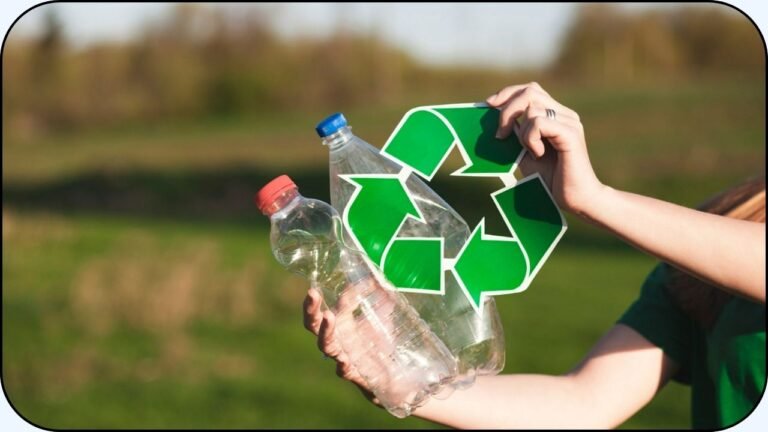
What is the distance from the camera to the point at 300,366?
285 inches

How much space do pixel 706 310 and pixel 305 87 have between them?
15346 mm

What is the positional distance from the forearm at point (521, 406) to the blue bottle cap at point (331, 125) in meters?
0.59

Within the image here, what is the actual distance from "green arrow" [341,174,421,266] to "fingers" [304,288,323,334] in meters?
0.15

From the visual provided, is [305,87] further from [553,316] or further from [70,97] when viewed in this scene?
[553,316]

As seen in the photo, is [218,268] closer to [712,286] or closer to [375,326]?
[712,286]

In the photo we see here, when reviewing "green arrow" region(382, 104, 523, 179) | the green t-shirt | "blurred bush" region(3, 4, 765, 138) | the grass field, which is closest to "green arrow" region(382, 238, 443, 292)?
"green arrow" region(382, 104, 523, 179)

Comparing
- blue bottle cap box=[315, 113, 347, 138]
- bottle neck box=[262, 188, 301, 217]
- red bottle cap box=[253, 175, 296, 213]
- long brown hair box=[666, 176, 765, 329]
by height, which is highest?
blue bottle cap box=[315, 113, 347, 138]

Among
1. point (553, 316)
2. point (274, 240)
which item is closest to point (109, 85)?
point (553, 316)

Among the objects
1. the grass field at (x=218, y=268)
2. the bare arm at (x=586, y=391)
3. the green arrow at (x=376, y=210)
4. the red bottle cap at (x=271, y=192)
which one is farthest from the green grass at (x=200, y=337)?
the red bottle cap at (x=271, y=192)

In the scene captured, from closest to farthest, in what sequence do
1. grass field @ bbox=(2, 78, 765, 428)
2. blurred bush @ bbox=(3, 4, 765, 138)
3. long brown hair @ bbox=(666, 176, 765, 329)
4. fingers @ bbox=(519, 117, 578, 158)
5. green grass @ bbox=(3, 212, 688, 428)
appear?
fingers @ bbox=(519, 117, 578, 158) → long brown hair @ bbox=(666, 176, 765, 329) → green grass @ bbox=(3, 212, 688, 428) → grass field @ bbox=(2, 78, 765, 428) → blurred bush @ bbox=(3, 4, 765, 138)

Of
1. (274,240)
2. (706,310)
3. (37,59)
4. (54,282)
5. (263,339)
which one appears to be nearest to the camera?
(274,240)

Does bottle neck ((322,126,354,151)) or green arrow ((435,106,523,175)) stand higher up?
bottle neck ((322,126,354,151))

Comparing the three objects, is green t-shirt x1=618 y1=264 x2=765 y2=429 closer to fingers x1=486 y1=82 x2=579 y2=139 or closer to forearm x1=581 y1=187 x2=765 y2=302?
forearm x1=581 y1=187 x2=765 y2=302

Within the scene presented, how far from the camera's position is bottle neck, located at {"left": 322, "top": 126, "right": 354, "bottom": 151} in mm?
1764
